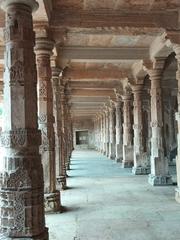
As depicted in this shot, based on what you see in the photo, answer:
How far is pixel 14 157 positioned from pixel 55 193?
3.56 m

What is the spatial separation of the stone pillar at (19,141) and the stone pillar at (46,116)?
2880 mm

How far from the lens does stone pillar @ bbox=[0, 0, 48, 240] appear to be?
4.57 metres

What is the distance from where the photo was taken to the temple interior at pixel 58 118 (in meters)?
4.62

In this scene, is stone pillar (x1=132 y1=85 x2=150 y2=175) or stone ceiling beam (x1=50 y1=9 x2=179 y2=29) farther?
stone pillar (x1=132 y1=85 x2=150 y2=175)

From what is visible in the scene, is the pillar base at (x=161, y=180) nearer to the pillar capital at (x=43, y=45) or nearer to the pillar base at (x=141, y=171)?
the pillar base at (x=141, y=171)

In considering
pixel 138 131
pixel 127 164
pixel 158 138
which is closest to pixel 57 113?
pixel 158 138

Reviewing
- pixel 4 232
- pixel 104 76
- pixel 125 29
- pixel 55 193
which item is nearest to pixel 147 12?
pixel 125 29

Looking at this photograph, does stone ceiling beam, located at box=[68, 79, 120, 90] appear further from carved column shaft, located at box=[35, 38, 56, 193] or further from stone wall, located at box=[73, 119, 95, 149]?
stone wall, located at box=[73, 119, 95, 149]

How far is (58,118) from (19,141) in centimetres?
635

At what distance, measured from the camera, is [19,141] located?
4605 millimetres

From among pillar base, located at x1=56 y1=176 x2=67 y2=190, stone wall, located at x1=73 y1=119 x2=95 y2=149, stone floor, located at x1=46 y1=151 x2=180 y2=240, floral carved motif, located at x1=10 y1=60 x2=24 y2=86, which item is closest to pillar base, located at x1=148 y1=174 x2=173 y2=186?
stone floor, located at x1=46 y1=151 x2=180 y2=240

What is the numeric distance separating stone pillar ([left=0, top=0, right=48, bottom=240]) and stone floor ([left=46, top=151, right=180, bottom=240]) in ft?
5.28

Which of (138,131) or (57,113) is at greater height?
(57,113)

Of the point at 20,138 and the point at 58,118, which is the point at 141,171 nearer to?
the point at 58,118
